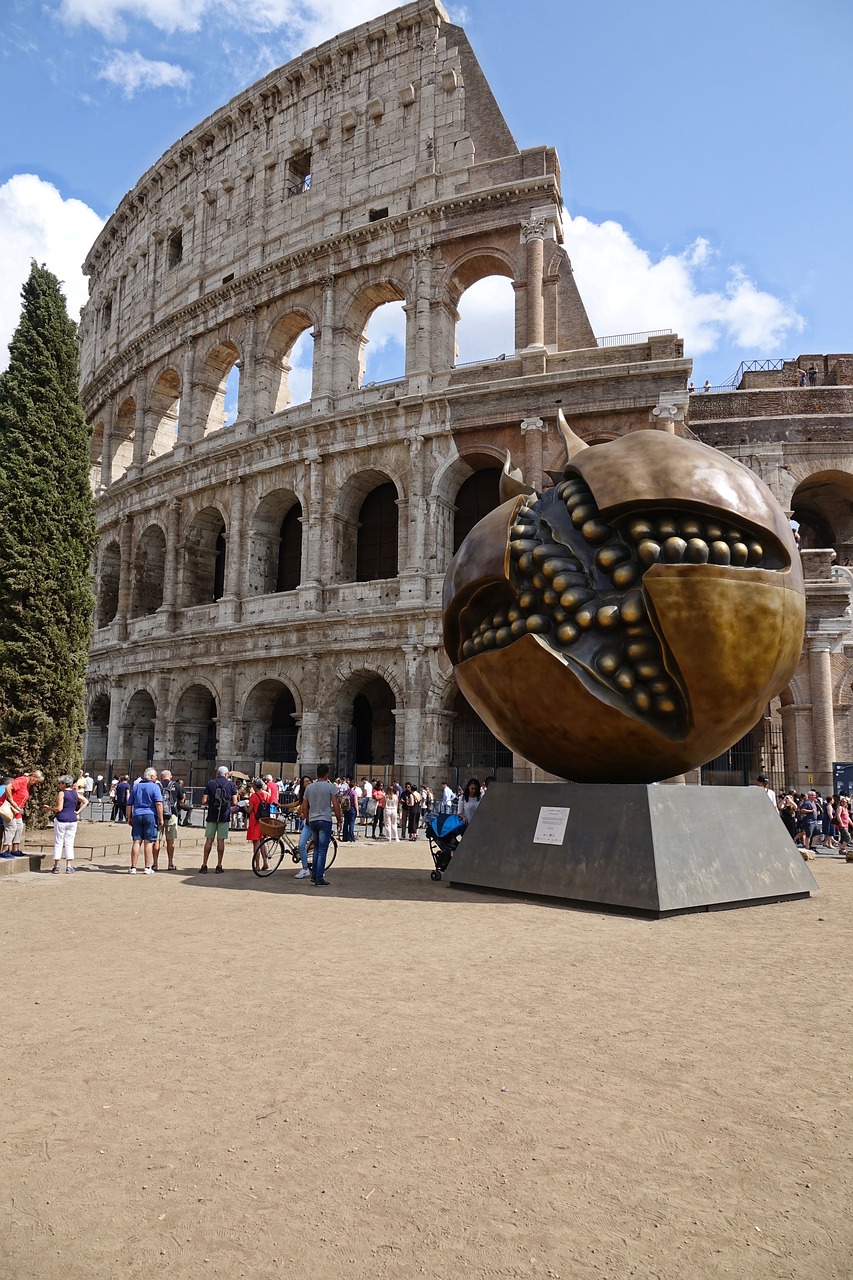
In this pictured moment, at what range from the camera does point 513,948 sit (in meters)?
5.30

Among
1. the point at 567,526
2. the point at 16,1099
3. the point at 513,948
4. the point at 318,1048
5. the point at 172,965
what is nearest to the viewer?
the point at 16,1099

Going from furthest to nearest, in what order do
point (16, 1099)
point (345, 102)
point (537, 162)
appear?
point (345, 102) < point (537, 162) < point (16, 1099)

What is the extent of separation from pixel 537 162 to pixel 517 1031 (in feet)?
71.4

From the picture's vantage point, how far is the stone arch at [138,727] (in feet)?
84.9

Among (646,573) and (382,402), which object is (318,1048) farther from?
(382,402)

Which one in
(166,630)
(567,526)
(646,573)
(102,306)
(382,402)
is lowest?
(646,573)

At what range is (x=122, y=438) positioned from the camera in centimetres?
3109

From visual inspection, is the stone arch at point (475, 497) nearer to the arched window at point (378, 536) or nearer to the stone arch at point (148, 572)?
the arched window at point (378, 536)

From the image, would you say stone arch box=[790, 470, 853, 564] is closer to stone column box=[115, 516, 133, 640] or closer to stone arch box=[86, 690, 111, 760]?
stone column box=[115, 516, 133, 640]

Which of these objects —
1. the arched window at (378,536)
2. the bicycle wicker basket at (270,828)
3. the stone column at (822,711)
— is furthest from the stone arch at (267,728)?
the stone column at (822,711)

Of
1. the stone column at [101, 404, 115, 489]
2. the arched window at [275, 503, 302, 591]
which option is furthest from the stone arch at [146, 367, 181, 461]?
the arched window at [275, 503, 302, 591]

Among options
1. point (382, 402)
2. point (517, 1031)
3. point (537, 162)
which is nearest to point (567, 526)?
point (517, 1031)

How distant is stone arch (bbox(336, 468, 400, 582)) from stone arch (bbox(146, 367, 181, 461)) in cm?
925

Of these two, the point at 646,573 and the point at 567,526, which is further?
the point at 567,526
